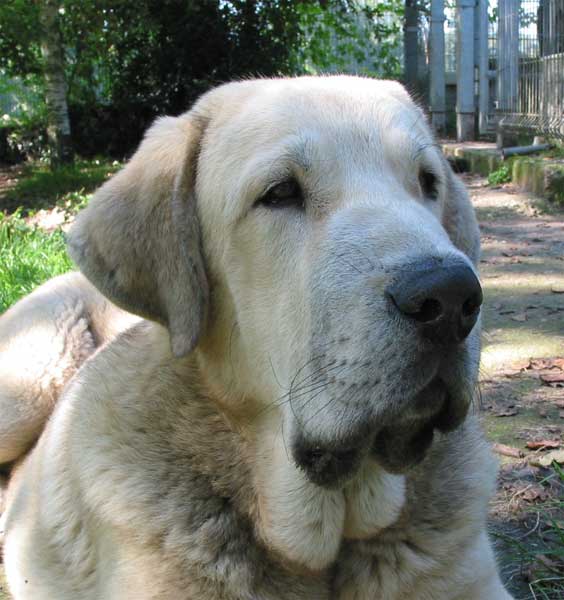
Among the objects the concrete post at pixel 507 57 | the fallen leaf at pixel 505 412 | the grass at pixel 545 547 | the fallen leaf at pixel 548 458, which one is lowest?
the grass at pixel 545 547

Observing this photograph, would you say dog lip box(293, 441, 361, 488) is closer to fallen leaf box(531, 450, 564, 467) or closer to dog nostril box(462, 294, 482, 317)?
dog nostril box(462, 294, 482, 317)

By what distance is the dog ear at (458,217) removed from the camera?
3.14 meters

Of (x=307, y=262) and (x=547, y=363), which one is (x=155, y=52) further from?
(x=307, y=262)

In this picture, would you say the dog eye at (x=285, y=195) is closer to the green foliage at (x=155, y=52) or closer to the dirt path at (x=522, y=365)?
the dirt path at (x=522, y=365)

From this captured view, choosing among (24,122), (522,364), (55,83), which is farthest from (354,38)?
(522,364)

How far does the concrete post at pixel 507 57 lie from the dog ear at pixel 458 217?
954cm

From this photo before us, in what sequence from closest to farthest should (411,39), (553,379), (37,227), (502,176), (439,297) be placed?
(439,297), (553,379), (37,227), (502,176), (411,39)

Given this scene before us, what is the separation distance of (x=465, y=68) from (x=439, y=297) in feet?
46.4

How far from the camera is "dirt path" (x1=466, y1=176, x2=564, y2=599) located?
351cm

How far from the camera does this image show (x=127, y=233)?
275 cm

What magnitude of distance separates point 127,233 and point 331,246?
728 mm

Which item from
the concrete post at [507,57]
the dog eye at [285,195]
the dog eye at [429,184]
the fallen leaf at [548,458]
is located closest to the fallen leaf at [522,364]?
the fallen leaf at [548,458]

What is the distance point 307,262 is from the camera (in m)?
2.43

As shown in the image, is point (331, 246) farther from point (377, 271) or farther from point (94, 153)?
point (94, 153)
